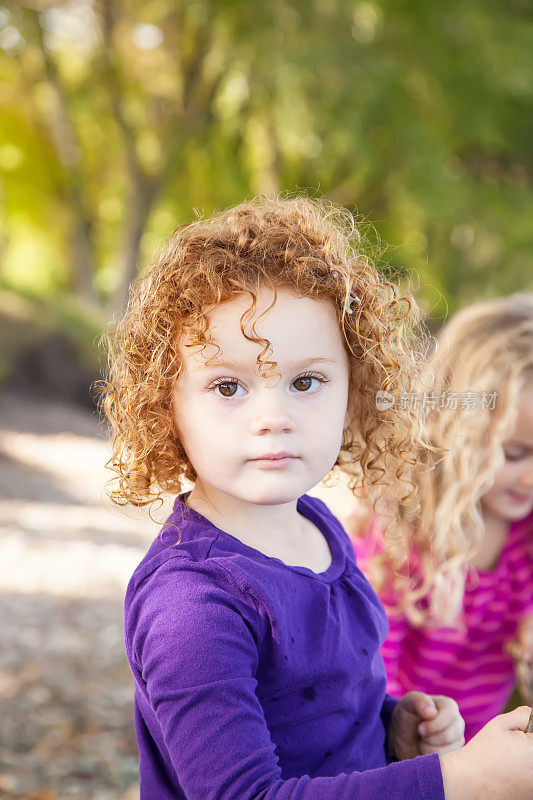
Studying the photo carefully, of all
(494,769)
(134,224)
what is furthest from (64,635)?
(134,224)

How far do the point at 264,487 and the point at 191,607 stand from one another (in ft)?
0.67

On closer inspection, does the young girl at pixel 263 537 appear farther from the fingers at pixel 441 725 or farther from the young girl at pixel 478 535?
the young girl at pixel 478 535

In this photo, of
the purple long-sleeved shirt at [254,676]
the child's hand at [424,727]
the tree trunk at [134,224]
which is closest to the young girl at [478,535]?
the child's hand at [424,727]

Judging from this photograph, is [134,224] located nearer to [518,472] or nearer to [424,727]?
[518,472]

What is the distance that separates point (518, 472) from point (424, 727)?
0.85 metres

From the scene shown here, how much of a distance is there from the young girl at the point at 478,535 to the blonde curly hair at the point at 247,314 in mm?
417

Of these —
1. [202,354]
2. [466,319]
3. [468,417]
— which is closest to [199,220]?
[202,354]

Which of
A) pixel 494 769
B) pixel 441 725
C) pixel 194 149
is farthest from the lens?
pixel 194 149

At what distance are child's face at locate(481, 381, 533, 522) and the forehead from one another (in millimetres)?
941

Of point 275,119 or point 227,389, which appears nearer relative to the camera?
point 227,389

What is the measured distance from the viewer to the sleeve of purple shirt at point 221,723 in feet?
3.36

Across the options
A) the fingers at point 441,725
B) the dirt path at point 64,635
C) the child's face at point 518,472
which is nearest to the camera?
the fingers at point 441,725

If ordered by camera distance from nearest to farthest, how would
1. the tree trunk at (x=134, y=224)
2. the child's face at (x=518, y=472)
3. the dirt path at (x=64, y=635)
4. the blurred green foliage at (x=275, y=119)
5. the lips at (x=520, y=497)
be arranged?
1. the child's face at (x=518, y=472)
2. the lips at (x=520, y=497)
3. the dirt path at (x=64, y=635)
4. the blurred green foliage at (x=275, y=119)
5. the tree trunk at (x=134, y=224)

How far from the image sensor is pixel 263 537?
1.29 metres
